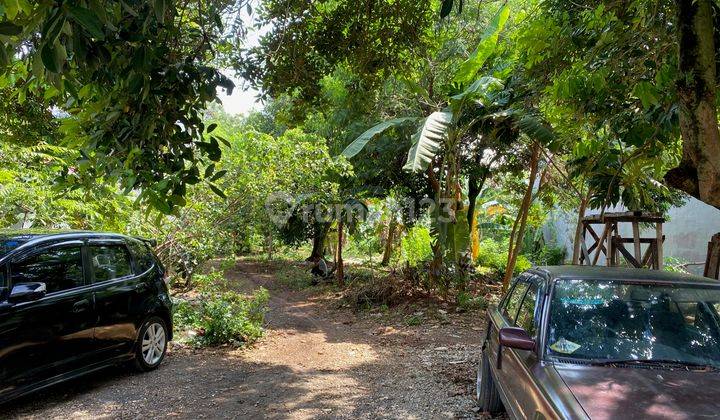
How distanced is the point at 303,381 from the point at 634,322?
4081 mm

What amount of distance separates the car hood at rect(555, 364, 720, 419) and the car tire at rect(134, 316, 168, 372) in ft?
16.1

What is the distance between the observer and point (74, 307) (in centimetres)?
508

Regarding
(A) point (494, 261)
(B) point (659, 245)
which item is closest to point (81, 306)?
(B) point (659, 245)

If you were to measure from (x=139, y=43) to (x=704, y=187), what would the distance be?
15.1ft

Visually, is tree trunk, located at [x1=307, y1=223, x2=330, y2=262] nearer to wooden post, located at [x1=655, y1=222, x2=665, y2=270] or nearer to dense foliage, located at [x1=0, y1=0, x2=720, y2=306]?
dense foliage, located at [x1=0, y1=0, x2=720, y2=306]

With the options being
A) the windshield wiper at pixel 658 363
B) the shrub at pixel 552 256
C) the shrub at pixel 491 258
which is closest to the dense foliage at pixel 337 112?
the windshield wiper at pixel 658 363

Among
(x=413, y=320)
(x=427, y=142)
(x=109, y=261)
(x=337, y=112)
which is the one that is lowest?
(x=413, y=320)

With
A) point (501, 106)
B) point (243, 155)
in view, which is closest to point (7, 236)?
point (243, 155)

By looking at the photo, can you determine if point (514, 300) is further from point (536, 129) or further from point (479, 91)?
point (479, 91)

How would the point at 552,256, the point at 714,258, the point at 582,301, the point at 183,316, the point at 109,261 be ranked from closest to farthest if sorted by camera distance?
the point at 582,301, the point at 714,258, the point at 109,261, the point at 183,316, the point at 552,256

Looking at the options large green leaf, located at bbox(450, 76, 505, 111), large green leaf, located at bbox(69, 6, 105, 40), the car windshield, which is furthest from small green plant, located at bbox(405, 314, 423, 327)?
large green leaf, located at bbox(69, 6, 105, 40)

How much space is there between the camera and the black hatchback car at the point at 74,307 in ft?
14.7

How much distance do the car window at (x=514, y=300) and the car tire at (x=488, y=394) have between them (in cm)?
53

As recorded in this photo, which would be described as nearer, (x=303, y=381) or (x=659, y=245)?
(x=303, y=381)
